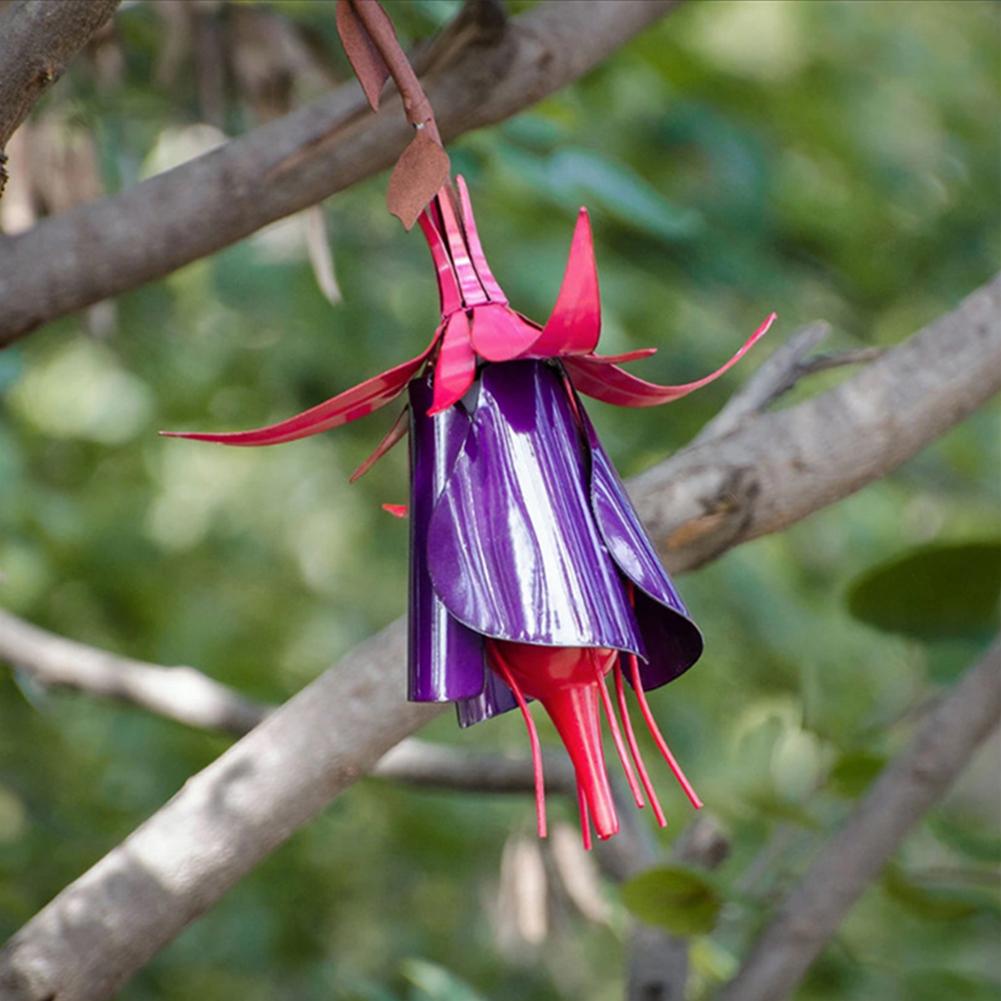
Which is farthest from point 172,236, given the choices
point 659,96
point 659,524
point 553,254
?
point 659,96

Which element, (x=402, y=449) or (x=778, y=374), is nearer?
(x=778, y=374)

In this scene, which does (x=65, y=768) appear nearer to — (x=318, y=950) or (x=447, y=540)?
(x=318, y=950)

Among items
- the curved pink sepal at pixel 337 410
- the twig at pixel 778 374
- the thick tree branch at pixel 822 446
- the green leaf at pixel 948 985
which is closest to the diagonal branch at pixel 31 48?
the curved pink sepal at pixel 337 410

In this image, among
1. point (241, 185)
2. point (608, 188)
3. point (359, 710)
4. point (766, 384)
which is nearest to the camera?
point (359, 710)

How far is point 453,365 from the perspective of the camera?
0.56 meters

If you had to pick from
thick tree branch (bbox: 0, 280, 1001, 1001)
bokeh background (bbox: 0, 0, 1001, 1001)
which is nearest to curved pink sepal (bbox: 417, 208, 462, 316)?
thick tree branch (bbox: 0, 280, 1001, 1001)

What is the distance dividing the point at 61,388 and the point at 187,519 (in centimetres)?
28

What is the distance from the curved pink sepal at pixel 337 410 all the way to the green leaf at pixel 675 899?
509mm

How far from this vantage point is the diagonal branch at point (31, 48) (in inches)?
22.4

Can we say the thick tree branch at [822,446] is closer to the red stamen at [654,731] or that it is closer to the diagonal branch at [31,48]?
the red stamen at [654,731]

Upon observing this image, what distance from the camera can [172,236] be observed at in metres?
0.88

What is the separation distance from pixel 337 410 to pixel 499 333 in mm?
64

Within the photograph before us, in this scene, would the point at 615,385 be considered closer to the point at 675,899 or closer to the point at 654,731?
the point at 654,731

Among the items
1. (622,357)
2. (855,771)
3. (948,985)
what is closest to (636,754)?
(622,357)
